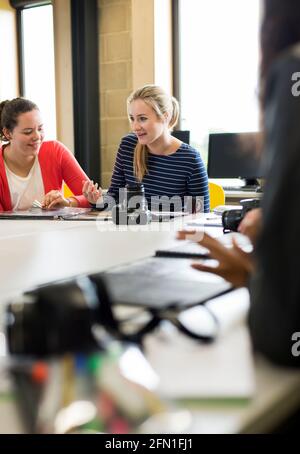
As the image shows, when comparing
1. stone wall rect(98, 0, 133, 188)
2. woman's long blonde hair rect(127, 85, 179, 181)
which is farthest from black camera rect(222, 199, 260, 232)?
stone wall rect(98, 0, 133, 188)

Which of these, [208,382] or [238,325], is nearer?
[208,382]

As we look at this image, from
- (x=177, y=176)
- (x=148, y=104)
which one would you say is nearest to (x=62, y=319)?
(x=177, y=176)

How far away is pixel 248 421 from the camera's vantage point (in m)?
0.47

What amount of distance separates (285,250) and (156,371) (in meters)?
0.18

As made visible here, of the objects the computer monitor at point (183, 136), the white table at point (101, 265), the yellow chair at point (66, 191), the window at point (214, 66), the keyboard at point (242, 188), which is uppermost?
the window at point (214, 66)

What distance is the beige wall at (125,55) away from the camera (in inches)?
151

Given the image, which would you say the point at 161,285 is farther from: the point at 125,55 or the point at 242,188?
the point at 125,55

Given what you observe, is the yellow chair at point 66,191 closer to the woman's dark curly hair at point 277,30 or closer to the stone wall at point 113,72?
the stone wall at point 113,72

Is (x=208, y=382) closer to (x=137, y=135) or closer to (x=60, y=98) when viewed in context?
(x=137, y=135)

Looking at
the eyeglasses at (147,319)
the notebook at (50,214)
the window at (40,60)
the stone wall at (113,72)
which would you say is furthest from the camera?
the window at (40,60)

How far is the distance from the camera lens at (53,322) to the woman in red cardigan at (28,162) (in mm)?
1880

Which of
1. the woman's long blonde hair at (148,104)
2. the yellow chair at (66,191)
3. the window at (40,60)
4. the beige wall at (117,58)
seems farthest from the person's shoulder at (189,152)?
the window at (40,60)

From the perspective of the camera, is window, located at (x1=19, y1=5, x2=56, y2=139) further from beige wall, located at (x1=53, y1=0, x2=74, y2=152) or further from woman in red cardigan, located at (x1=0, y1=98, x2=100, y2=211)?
woman in red cardigan, located at (x1=0, y1=98, x2=100, y2=211)
